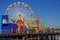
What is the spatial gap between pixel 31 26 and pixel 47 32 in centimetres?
1804

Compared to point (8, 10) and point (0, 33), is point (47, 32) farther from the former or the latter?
point (8, 10)

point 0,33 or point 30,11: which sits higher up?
point 30,11

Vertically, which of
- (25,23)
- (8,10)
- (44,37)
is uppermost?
(8,10)

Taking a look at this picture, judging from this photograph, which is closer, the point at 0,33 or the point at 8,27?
the point at 0,33

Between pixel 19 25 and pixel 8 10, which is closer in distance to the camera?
pixel 8 10

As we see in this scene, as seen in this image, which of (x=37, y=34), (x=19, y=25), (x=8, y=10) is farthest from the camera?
(x=19, y=25)

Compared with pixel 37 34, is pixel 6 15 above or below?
above

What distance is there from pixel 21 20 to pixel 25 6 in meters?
5.64

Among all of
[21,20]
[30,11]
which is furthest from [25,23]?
[30,11]

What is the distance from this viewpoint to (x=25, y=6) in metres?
55.4

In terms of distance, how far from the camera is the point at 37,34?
140ft

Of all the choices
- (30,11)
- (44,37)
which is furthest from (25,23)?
(44,37)

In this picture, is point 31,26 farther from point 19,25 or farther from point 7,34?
point 7,34

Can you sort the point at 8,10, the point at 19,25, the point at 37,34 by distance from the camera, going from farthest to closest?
the point at 19,25
the point at 8,10
the point at 37,34
